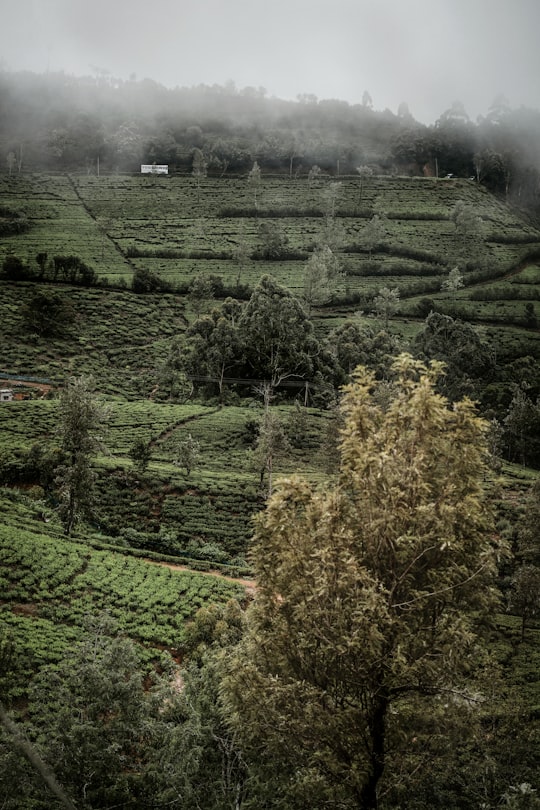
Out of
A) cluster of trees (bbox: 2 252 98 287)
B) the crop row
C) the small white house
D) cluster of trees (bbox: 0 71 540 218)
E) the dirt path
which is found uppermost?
cluster of trees (bbox: 0 71 540 218)

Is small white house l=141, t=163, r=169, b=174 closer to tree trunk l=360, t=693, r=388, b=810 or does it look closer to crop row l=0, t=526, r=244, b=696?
crop row l=0, t=526, r=244, b=696

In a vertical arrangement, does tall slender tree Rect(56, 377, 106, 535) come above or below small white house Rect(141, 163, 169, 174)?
below

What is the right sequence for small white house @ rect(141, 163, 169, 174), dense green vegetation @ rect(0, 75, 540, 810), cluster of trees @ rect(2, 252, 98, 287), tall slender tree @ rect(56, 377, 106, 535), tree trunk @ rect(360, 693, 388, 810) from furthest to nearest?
small white house @ rect(141, 163, 169, 174)
cluster of trees @ rect(2, 252, 98, 287)
tall slender tree @ rect(56, 377, 106, 535)
dense green vegetation @ rect(0, 75, 540, 810)
tree trunk @ rect(360, 693, 388, 810)

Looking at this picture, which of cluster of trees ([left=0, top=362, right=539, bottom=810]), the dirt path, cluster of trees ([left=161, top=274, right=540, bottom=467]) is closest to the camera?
cluster of trees ([left=0, top=362, right=539, bottom=810])

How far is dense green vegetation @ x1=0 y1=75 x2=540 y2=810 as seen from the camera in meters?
11.2

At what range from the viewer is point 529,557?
3052 centimetres

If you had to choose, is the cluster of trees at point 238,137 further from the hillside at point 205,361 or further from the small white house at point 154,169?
the hillside at point 205,361

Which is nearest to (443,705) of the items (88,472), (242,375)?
(88,472)

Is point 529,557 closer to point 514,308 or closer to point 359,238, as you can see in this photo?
point 514,308

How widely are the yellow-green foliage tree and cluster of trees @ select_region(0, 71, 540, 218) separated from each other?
137630mm

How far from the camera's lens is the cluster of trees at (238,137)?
147625 mm

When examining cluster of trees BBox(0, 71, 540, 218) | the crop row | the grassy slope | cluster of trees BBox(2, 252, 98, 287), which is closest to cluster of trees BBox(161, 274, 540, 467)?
the grassy slope

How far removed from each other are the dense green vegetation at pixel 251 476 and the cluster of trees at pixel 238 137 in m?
1.34

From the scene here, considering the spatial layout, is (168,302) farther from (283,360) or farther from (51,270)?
(283,360)
